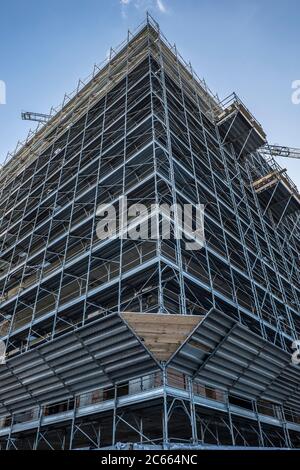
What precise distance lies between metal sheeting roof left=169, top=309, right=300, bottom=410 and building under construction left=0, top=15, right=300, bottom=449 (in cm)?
4

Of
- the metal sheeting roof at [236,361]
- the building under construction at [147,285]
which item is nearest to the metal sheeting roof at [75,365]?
the building under construction at [147,285]

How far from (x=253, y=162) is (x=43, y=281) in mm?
18214

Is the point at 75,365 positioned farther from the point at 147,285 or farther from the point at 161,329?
the point at 147,285

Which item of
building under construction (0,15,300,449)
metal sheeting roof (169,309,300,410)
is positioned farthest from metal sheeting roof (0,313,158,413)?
metal sheeting roof (169,309,300,410)

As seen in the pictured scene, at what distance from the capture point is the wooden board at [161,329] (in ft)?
29.1

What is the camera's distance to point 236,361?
34.5 ft

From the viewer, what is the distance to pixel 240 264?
50.8 ft

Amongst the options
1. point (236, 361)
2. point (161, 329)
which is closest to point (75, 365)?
point (161, 329)

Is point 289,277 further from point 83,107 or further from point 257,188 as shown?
point 83,107

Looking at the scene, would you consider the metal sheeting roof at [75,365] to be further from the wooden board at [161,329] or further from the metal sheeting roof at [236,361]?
the metal sheeting roof at [236,361]

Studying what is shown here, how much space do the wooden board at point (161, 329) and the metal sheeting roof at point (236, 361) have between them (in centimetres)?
20

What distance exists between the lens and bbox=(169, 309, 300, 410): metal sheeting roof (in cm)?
947

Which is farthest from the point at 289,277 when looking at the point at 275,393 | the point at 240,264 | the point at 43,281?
the point at 43,281

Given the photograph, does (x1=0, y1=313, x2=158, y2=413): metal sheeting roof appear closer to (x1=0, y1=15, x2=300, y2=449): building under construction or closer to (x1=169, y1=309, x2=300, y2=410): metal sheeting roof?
(x1=0, y1=15, x2=300, y2=449): building under construction
